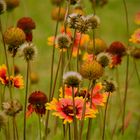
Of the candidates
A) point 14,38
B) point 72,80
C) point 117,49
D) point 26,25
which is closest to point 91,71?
point 72,80

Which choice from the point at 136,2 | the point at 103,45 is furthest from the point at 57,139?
the point at 136,2

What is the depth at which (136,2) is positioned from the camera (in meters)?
3.25

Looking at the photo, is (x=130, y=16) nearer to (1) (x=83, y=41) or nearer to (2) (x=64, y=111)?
(1) (x=83, y=41)

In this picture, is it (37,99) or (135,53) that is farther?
(135,53)

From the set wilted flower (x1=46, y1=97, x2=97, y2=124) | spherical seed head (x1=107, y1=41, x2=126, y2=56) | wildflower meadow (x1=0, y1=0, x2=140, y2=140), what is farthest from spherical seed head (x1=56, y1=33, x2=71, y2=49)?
spherical seed head (x1=107, y1=41, x2=126, y2=56)

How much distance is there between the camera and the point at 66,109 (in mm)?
827

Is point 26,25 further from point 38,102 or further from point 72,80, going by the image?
point 72,80

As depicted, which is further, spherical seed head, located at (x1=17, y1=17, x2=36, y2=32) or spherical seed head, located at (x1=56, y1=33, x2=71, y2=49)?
spherical seed head, located at (x1=17, y1=17, x2=36, y2=32)

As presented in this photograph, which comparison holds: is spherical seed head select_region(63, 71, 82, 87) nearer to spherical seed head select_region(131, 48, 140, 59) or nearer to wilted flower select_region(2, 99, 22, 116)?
wilted flower select_region(2, 99, 22, 116)

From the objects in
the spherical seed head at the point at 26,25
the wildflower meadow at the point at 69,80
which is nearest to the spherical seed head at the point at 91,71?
the wildflower meadow at the point at 69,80

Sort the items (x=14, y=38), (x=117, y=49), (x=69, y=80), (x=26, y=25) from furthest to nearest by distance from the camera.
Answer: (x=117, y=49)
(x=26, y=25)
(x=14, y=38)
(x=69, y=80)

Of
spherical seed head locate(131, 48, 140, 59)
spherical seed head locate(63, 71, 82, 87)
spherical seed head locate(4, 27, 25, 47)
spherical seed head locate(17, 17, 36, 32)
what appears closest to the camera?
spherical seed head locate(63, 71, 82, 87)

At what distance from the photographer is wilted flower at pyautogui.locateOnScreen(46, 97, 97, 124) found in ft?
2.55

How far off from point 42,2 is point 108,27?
607 millimetres
